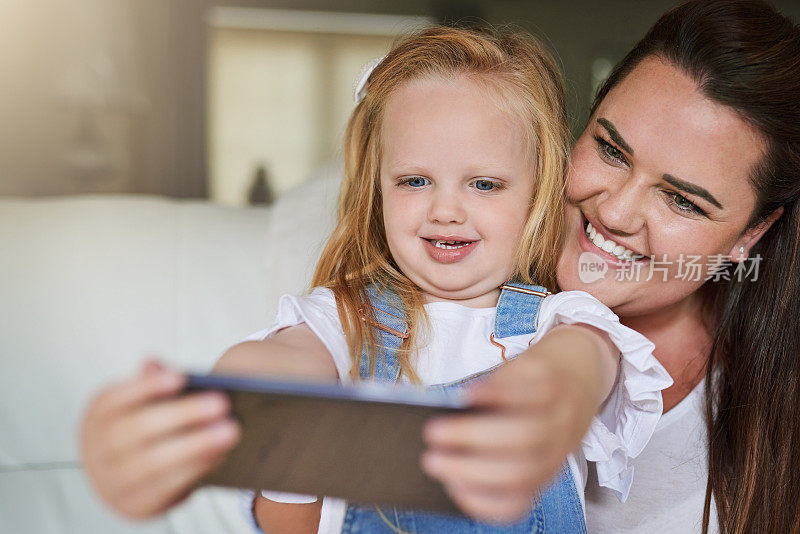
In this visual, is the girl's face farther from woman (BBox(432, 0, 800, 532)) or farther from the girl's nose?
woman (BBox(432, 0, 800, 532))

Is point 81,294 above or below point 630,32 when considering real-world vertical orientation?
below

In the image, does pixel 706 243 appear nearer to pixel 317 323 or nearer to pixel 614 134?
pixel 614 134

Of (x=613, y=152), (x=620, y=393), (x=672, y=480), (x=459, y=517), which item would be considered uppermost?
(x=613, y=152)

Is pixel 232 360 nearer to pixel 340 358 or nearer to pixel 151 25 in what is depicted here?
pixel 340 358

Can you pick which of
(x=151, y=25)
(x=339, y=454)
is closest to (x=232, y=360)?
(x=339, y=454)

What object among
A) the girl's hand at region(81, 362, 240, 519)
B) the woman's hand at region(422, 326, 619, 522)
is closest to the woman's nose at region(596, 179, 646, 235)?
the woman's hand at region(422, 326, 619, 522)

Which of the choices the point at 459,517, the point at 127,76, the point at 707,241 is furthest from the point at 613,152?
the point at 127,76

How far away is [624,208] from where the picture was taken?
98 cm

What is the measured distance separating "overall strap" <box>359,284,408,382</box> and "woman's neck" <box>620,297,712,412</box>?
0.44 meters

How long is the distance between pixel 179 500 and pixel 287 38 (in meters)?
3.97

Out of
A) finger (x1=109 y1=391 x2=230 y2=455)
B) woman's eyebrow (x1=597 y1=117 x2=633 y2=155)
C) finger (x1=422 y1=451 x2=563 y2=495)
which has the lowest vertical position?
finger (x1=422 y1=451 x2=563 y2=495)

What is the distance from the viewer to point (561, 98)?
1.07m

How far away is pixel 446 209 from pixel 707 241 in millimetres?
372

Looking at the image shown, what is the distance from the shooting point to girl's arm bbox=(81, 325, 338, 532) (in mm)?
446
